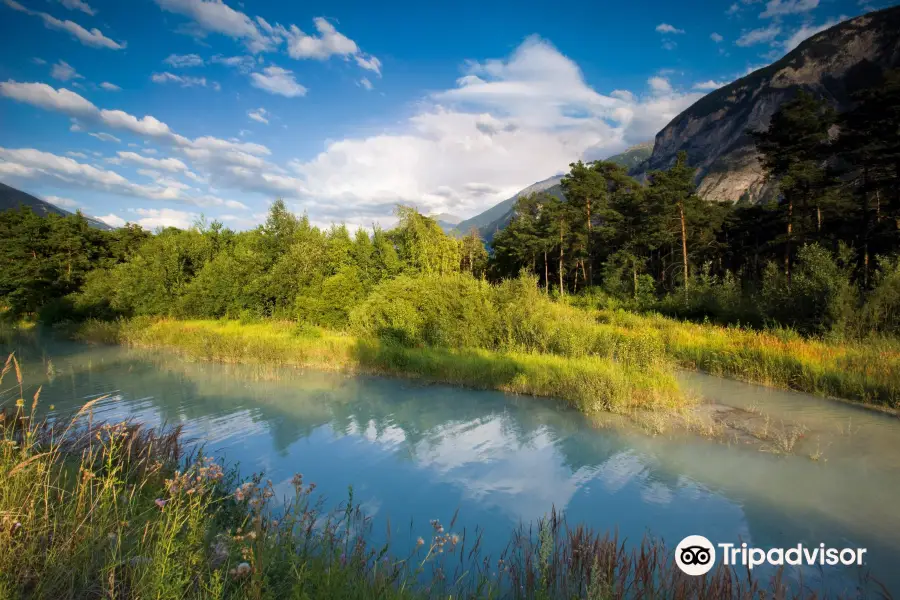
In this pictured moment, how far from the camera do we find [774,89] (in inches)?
6117

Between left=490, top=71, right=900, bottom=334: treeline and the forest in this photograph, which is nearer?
left=490, top=71, right=900, bottom=334: treeline

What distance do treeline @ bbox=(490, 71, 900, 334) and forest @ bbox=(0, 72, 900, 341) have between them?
0.34 feet

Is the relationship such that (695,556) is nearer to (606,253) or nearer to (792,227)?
(792,227)

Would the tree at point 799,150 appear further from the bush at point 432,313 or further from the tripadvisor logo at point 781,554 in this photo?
the tripadvisor logo at point 781,554

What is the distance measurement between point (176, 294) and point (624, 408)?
32131mm

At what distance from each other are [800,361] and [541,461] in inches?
430

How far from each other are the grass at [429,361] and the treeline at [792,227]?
9892mm

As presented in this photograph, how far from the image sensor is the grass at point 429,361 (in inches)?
493

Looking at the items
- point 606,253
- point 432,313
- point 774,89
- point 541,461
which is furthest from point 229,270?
point 774,89

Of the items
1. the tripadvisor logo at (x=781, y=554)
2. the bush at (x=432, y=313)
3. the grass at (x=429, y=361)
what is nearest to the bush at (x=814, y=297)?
the grass at (x=429, y=361)

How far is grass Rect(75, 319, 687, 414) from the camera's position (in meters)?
12.5

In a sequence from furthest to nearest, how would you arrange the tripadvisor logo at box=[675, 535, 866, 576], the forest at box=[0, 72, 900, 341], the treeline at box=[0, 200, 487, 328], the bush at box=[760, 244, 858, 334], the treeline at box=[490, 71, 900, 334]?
1. the treeline at box=[0, 200, 487, 328]
2. the forest at box=[0, 72, 900, 341]
3. the treeline at box=[490, 71, 900, 334]
4. the bush at box=[760, 244, 858, 334]
5. the tripadvisor logo at box=[675, 535, 866, 576]

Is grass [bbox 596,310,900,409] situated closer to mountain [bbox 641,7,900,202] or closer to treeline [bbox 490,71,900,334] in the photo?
treeline [bbox 490,71,900,334]

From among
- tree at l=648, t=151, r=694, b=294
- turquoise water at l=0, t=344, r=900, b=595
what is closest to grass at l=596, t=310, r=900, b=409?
turquoise water at l=0, t=344, r=900, b=595
